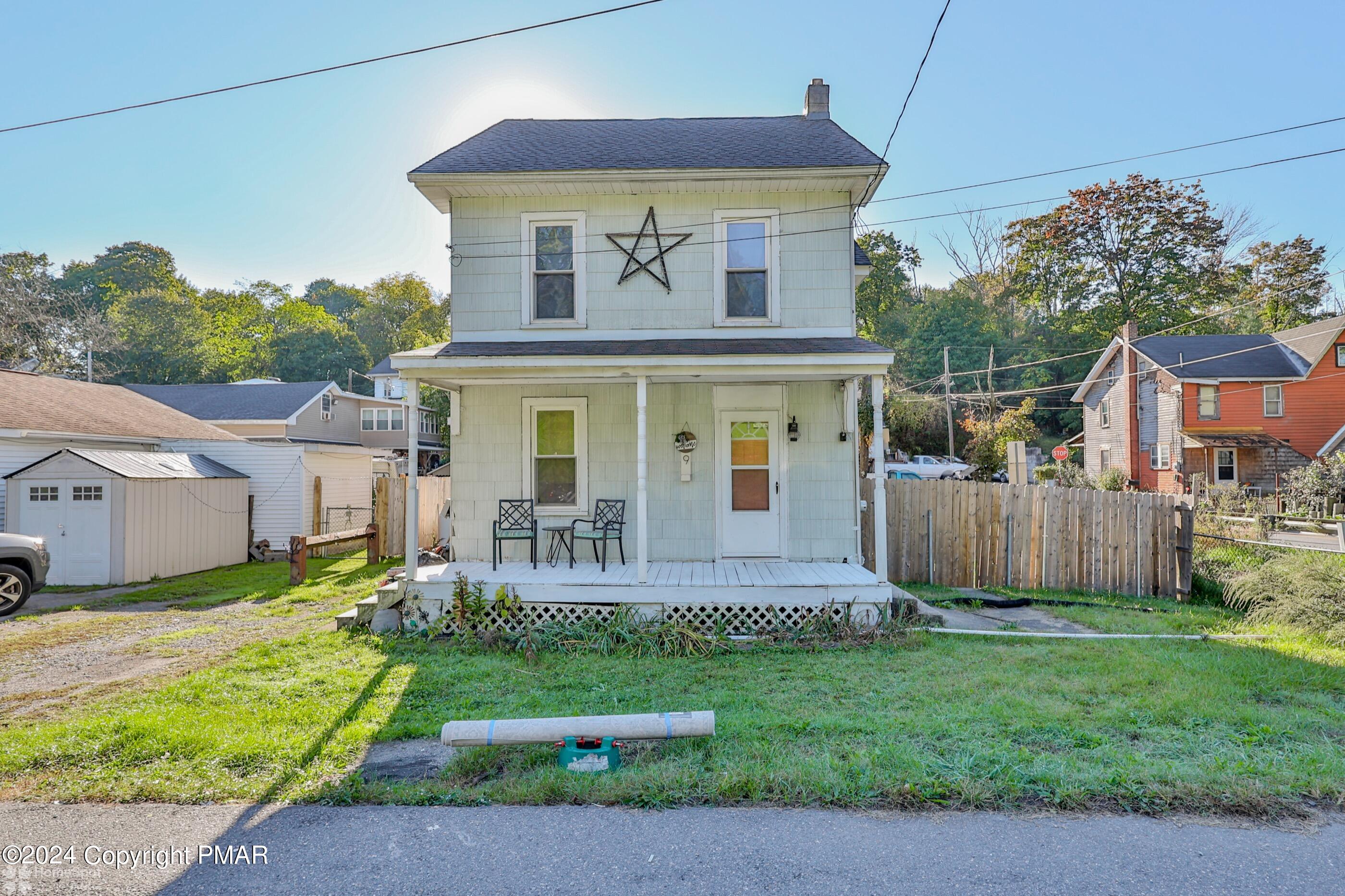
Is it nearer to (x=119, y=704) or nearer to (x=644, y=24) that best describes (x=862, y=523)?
(x=644, y=24)

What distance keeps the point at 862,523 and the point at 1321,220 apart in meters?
36.8

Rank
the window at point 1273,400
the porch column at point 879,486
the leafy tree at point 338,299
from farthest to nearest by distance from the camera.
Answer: the leafy tree at point 338,299 < the window at point 1273,400 < the porch column at point 879,486

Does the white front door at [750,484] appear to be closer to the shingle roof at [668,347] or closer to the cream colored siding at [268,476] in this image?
the shingle roof at [668,347]

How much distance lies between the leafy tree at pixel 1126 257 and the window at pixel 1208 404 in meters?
11.6

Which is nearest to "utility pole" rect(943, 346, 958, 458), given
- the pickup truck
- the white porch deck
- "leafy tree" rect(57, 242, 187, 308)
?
the pickup truck

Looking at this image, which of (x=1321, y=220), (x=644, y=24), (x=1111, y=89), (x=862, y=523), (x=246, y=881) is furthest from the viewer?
(x=1321, y=220)

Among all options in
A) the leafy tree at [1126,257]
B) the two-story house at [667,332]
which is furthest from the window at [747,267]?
the leafy tree at [1126,257]

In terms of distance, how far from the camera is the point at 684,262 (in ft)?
29.1

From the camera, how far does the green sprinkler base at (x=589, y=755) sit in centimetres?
386

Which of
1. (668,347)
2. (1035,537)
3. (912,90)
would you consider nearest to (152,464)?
(668,347)

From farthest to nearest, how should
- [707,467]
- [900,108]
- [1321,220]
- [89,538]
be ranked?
[1321,220] < [89,538] < [707,467] < [900,108]

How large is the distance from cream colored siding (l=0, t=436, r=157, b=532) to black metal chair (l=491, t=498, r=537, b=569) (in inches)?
338

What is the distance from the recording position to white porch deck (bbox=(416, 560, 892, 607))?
7.29 metres

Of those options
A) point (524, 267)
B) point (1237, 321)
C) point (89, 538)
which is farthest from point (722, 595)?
point (1237, 321)
